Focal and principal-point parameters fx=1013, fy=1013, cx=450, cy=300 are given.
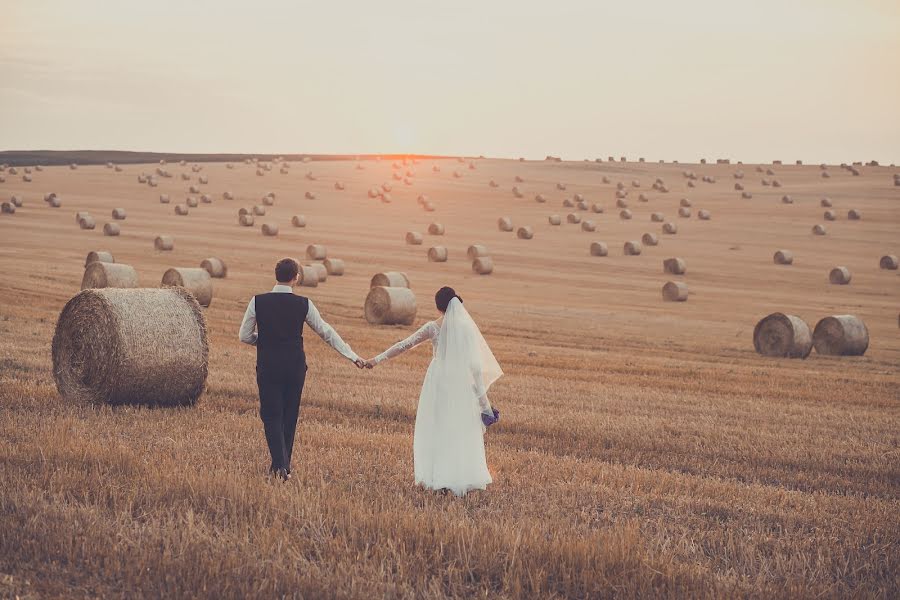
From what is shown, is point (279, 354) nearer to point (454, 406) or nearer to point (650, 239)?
point (454, 406)

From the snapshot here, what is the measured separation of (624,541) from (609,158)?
89.1 meters

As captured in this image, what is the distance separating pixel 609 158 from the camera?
305ft

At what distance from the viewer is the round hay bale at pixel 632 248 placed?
41.6m

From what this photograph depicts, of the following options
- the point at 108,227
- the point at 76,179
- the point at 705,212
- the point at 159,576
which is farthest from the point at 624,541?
the point at 76,179

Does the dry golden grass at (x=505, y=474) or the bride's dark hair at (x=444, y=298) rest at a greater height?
the bride's dark hair at (x=444, y=298)

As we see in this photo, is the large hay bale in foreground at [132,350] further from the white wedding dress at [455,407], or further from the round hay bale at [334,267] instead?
the round hay bale at [334,267]

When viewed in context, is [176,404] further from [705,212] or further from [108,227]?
[705,212]

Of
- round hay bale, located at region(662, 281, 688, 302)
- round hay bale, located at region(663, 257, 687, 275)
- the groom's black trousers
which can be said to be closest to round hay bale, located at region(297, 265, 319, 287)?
round hay bale, located at region(662, 281, 688, 302)

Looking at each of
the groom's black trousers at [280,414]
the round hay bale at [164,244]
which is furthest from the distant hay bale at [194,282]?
the groom's black trousers at [280,414]

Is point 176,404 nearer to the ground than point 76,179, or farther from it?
nearer to the ground

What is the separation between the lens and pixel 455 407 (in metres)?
8.16

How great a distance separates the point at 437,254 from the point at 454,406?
30208 mm

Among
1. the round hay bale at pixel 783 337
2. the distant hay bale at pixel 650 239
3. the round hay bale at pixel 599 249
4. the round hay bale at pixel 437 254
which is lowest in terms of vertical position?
the round hay bale at pixel 783 337

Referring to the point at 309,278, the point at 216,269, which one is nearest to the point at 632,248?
the point at 309,278
